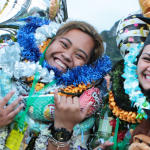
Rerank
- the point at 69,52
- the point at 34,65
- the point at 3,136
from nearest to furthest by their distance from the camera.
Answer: the point at 3,136 < the point at 34,65 < the point at 69,52

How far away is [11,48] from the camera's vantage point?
55.9 inches

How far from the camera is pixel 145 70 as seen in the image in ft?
4.23

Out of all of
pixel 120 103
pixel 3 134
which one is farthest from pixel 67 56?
pixel 3 134

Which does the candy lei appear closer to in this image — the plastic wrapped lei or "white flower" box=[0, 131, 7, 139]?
the plastic wrapped lei

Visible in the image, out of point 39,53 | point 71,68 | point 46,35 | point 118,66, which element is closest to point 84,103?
point 71,68

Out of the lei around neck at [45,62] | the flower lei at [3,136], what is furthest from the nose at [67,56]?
the flower lei at [3,136]

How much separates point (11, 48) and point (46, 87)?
1.50ft

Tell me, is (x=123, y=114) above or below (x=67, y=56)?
below

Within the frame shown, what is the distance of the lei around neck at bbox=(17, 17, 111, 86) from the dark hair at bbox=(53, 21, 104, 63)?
9 centimetres

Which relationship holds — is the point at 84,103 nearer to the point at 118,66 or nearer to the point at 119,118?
the point at 119,118

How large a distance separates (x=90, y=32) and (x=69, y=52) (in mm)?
333

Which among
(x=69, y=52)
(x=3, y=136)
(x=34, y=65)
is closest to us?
(x=3, y=136)

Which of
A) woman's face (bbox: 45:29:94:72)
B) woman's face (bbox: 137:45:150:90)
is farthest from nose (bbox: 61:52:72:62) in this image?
woman's face (bbox: 137:45:150:90)

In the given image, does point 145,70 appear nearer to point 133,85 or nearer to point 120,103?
point 133,85
